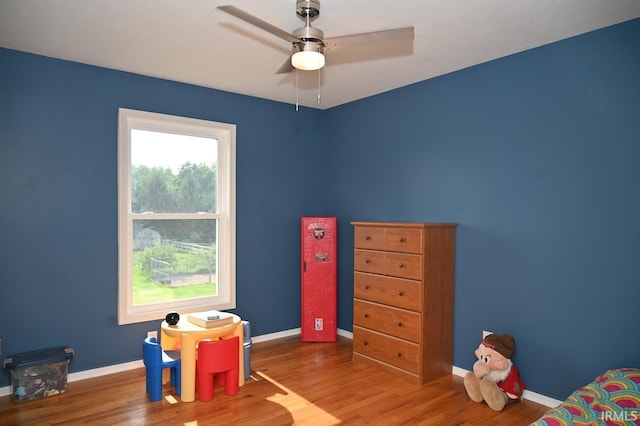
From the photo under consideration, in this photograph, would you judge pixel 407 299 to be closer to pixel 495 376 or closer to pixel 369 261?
pixel 369 261

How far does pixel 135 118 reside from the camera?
366 cm

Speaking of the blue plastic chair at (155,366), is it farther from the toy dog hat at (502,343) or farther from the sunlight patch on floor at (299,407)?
the toy dog hat at (502,343)

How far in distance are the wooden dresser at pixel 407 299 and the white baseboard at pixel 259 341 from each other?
421 mm

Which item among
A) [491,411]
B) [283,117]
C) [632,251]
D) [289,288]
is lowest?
→ [491,411]

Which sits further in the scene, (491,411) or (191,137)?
(191,137)

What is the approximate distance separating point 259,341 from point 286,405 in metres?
1.48

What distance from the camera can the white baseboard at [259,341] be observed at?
2.99m

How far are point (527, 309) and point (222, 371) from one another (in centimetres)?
227

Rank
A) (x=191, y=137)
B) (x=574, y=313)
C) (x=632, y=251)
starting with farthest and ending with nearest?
(x=191, y=137)
(x=574, y=313)
(x=632, y=251)

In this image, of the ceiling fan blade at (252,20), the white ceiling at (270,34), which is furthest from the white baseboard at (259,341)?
the ceiling fan blade at (252,20)

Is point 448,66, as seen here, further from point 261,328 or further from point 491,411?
point 261,328

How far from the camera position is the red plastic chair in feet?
9.88

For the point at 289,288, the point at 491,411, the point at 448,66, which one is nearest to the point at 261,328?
the point at 289,288

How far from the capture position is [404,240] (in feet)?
11.3
